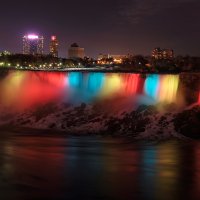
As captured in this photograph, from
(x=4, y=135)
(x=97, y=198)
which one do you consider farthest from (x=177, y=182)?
(x=4, y=135)

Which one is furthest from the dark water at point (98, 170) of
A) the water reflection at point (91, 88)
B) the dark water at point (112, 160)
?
the water reflection at point (91, 88)

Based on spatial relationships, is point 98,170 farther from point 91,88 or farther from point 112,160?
point 91,88

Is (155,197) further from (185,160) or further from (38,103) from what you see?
(38,103)

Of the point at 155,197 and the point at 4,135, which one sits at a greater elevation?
the point at 155,197

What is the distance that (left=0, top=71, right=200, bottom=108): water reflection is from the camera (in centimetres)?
4419

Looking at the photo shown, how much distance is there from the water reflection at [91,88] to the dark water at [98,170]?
11.5 metres

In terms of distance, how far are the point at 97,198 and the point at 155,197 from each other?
6.43 feet

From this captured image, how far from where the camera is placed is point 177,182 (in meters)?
20.7

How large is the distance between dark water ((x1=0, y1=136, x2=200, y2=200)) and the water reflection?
1151 centimetres

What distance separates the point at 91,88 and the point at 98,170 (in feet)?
102

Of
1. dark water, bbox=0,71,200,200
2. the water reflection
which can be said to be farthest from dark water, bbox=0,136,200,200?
the water reflection

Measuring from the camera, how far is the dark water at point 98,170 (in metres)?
18.9

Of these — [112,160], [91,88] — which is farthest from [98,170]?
[91,88]

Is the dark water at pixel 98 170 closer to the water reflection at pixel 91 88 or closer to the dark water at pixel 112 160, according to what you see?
the dark water at pixel 112 160
